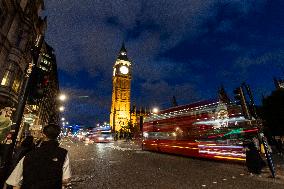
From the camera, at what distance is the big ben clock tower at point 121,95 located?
384ft

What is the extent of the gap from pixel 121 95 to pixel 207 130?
109 meters

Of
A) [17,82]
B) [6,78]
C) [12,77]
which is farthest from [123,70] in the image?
[6,78]

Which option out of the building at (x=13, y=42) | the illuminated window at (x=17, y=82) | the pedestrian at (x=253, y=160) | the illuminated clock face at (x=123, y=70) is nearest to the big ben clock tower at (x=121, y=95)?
the illuminated clock face at (x=123, y=70)

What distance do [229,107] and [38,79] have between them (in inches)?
483

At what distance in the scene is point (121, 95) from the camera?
123m

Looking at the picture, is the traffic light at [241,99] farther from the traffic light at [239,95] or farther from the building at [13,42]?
the building at [13,42]

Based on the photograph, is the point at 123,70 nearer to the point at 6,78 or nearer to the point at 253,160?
the point at 6,78

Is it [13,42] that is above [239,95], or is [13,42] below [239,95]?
above

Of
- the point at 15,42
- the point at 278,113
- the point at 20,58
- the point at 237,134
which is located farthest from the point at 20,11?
the point at 278,113

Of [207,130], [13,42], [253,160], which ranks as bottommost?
[253,160]

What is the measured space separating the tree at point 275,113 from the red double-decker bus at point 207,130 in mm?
20715

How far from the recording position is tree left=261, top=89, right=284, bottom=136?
3262cm

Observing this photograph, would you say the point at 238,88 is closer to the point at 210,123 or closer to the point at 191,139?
the point at 210,123

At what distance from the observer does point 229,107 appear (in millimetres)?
14195
